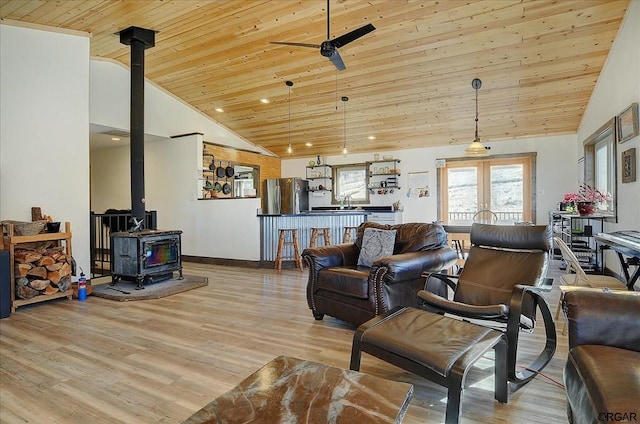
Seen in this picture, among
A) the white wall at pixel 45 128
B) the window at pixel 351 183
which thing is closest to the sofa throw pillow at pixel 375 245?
the white wall at pixel 45 128

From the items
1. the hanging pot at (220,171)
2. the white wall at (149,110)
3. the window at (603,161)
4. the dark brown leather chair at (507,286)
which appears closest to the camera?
the dark brown leather chair at (507,286)

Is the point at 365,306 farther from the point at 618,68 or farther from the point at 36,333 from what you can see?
the point at 618,68

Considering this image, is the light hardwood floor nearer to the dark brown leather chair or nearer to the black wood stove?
the dark brown leather chair

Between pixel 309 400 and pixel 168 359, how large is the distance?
171cm

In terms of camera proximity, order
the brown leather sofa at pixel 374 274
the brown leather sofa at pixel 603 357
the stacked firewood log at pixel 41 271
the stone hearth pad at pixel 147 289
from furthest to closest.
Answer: the stone hearth pad at pixel 147 289 → the stacked firewood log at pixel 41 271 → the brown leather sofa at pixel 374 274 → the brown leather sofa at pixel 603 357

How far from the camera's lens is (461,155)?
317 inches

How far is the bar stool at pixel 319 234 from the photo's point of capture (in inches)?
253

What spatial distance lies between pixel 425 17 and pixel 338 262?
337 cm

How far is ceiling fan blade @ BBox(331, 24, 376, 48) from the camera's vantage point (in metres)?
3.35

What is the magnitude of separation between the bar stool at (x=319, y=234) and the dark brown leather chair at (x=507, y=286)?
11.1 ft

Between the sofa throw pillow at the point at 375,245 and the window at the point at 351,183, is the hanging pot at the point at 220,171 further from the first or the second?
the sofa throw pillow at the point at 375,245

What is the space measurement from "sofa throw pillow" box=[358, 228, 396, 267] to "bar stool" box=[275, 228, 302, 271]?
2.75 meters

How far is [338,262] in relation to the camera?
3609 millimetres

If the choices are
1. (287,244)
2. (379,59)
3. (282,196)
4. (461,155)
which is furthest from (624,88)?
(282,196)
